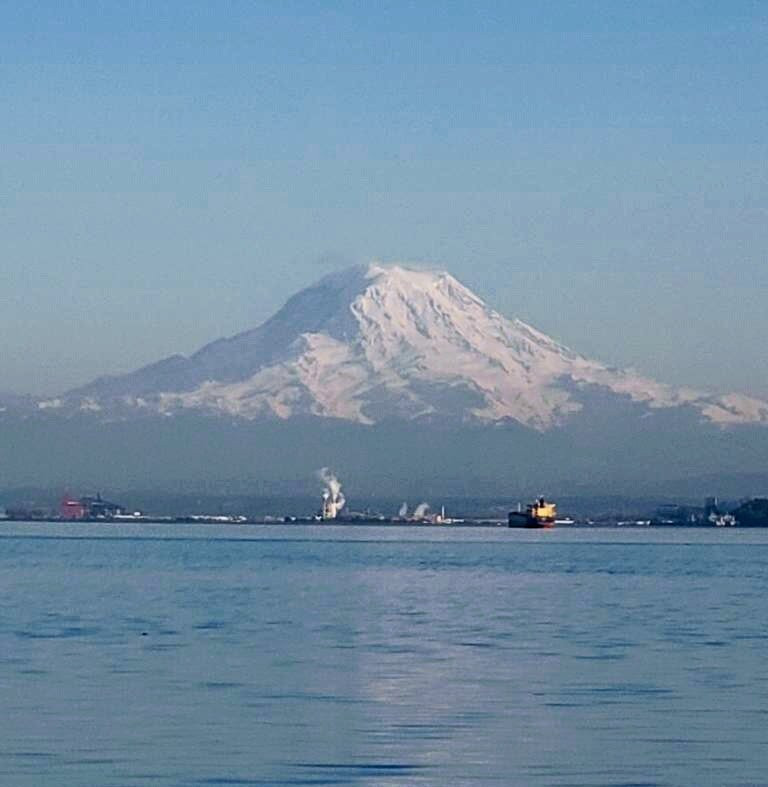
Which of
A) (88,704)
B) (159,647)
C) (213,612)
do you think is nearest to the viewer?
(88,704)

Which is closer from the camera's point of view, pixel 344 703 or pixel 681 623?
pixel 344 703

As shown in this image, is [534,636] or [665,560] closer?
[534,636]

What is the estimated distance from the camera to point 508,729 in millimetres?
31453

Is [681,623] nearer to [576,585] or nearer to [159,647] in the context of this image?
[159,647]

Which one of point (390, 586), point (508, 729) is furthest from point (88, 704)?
point (390, 586)

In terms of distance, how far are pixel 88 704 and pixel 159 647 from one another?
1151 cm

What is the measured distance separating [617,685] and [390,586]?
46332 mm

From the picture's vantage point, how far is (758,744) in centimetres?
3011

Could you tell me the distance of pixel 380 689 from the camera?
121ft

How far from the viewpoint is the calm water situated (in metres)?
27.8

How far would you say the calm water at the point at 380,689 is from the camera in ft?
91.2

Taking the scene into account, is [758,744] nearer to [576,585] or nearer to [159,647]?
[159,647]

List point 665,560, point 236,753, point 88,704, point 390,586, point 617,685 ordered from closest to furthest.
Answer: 1. point 236,753
2. point 88,704
3. point 617,685
4. point 390,586
5. point 665,560

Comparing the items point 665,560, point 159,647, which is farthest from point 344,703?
point 665,560
